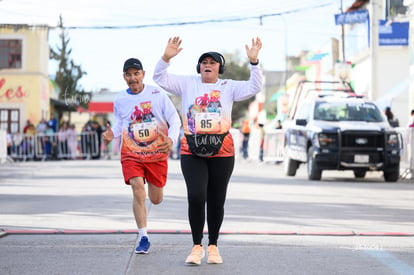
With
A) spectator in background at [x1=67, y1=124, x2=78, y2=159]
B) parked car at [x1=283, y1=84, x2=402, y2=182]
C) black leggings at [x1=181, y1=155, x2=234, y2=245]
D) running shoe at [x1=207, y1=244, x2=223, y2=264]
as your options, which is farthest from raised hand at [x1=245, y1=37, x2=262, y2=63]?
spectator in background at [x1=67, y1=124, x2=78, y2=159]

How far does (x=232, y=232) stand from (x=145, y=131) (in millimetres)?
2016

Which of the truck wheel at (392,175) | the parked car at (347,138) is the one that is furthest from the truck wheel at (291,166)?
the truck wheel at (392,175)

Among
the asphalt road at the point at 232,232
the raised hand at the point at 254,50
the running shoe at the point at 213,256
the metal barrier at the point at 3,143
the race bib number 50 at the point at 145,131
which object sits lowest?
the asphalt road at the point at 232,232

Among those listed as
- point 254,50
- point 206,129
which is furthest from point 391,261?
point 254,50

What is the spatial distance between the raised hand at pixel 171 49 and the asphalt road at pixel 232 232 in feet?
5.48

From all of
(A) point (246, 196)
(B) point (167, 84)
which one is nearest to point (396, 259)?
(B) point (167, 84)

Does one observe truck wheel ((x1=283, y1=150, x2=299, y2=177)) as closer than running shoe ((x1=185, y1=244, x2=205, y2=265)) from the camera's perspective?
No

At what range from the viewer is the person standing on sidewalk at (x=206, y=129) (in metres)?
7.82

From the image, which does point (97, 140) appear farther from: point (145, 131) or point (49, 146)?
point (145, 131)

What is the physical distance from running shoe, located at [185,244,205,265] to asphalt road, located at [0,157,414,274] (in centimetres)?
6

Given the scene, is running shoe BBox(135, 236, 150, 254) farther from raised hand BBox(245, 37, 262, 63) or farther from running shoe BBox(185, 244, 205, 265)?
raised hand BBox(245, 37, 262, 63)

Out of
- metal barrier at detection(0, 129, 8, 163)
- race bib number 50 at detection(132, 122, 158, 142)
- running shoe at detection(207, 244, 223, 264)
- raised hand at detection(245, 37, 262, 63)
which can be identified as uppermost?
raised hand at detection(245, 37, 262, 63)

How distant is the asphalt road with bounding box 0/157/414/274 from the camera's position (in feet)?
25.4

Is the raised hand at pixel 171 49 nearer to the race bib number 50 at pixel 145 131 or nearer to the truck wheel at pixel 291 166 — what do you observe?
the race bib number 50 at pixel 145 131
